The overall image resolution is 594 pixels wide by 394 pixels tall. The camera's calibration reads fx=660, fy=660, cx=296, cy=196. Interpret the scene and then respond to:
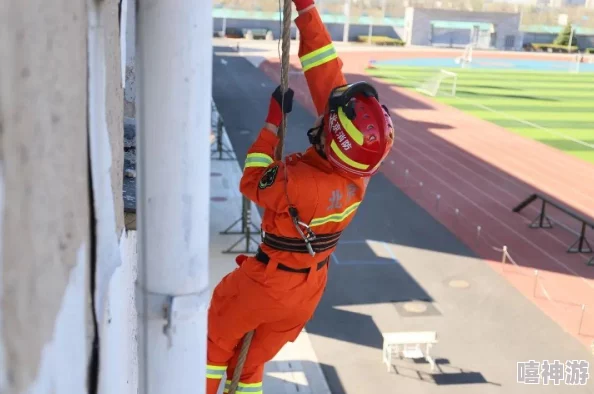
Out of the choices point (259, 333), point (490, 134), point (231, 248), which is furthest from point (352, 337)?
point (490, 134)

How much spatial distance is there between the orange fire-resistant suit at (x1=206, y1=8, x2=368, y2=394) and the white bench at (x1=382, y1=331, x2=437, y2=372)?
5.41m

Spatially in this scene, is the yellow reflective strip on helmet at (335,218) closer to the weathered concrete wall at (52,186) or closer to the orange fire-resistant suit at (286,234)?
the orange fire-resistant suit at (286,234)

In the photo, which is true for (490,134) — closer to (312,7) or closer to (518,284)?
(518,284)

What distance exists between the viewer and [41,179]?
2.56 ft

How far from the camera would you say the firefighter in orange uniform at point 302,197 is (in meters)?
2.68

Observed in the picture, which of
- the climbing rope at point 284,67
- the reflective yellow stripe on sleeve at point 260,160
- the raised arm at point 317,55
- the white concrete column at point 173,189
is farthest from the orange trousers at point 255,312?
the white concrete column at point 173,189

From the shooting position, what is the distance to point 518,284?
1079 cm

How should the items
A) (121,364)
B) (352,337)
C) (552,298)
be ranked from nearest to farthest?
(121,364), (352,337), (552,298)

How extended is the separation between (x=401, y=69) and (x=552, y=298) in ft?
102

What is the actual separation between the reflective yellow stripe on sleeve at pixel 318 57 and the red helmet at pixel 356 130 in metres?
0.16

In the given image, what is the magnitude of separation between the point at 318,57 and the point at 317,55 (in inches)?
0.5

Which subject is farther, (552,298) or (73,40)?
(552,298)

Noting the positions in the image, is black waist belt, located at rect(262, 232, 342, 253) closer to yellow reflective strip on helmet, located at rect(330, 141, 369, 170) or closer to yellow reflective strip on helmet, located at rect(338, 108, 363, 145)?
yellow reflective strip on helmet, located at rect(330, 141, 369, 170)

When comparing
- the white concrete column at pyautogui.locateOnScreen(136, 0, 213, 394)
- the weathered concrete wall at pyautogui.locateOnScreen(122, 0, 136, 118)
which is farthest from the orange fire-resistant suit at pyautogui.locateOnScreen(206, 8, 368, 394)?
the white concrete column at pyautogui.locateOnScreen(136, 0, 213, 394)
